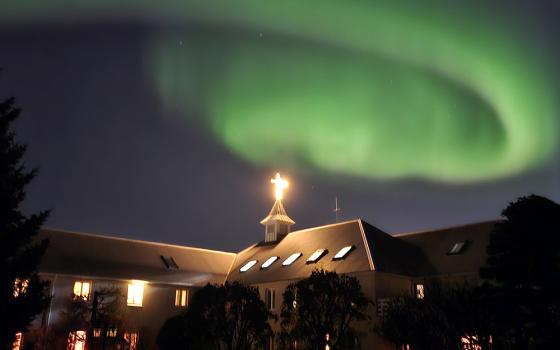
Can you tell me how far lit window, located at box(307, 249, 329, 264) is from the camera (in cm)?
4959

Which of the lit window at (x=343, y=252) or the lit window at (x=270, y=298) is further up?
the lit window at (x=343, y=252)

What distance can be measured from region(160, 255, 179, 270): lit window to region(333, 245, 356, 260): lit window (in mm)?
19169

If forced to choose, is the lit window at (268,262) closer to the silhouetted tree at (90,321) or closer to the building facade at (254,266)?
the building facade at (254,266)

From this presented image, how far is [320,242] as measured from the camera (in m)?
53.2

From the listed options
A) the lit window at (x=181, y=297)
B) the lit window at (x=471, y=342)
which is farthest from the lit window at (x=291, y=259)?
the lit window at (x=471, y=342)

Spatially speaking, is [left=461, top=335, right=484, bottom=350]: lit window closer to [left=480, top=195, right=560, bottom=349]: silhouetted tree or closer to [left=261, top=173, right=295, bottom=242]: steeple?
[left=480, top=195, right=560, bottom=349]: silhouetted tree

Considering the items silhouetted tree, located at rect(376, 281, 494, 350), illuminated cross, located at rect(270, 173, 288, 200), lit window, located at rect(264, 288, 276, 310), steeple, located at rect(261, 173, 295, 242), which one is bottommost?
silhouetted tree, located at rect(376, 281, 494, 350)

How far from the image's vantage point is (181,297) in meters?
57.3

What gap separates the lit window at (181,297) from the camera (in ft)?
186

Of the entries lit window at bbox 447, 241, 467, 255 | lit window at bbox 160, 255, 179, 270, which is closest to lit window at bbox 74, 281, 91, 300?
lit window at bbox 160, 255, 179, 270

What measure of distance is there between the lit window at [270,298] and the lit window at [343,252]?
737 centimetres

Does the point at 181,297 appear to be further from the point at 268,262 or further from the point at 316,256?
the point at 316,256

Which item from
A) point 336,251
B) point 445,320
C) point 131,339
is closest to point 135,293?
point 131,339

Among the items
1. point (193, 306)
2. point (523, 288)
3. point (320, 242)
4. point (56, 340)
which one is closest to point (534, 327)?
point (523, 288)
